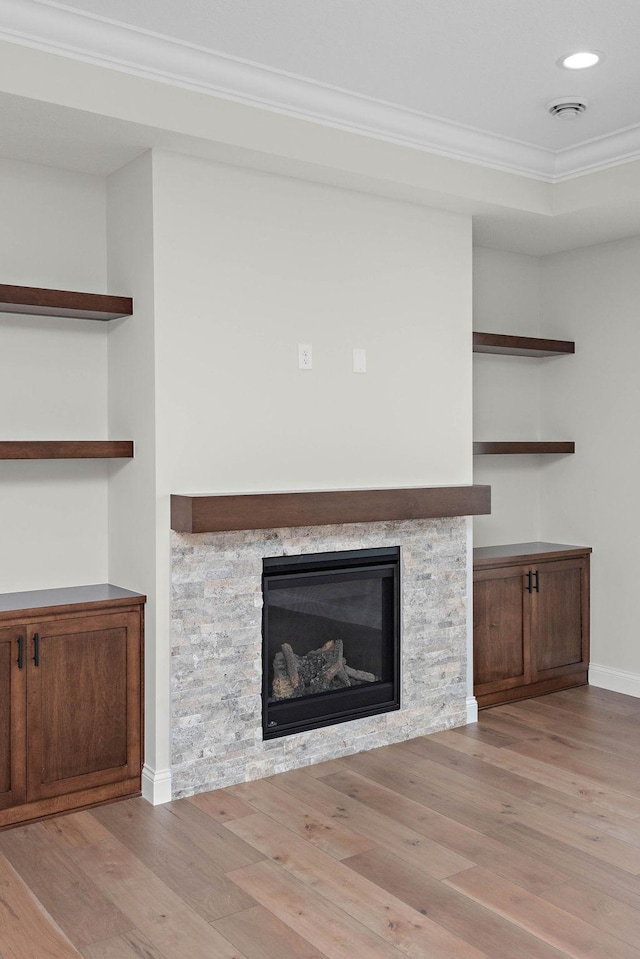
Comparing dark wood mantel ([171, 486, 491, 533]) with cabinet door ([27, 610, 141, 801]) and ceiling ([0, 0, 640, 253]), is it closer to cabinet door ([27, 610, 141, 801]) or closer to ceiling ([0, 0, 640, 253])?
cabinet door ([27, 610, 141, 801])

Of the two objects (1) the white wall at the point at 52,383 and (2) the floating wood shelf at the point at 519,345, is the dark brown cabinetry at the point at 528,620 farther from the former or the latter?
(1) the white wall at the point at 52,383

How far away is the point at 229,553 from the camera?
3.50 metres

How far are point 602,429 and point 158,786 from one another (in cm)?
315

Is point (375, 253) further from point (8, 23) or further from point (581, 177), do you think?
point (8, 23)

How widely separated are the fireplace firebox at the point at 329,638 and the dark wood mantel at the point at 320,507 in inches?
9.0

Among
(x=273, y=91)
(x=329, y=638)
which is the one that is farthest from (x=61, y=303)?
(x=329, y=638)

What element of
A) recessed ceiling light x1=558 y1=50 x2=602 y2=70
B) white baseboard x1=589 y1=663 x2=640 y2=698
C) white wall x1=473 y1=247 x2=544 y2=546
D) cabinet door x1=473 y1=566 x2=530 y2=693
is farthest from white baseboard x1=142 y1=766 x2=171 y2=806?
recessed ceiling light x1=558 y1=50 x2=602 y2=70

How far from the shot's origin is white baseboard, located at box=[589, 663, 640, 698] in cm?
484

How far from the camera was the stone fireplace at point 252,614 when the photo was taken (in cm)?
339

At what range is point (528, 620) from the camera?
472 centimetres

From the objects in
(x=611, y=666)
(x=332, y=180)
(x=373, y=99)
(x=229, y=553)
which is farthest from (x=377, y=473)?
(x=611, y=666)

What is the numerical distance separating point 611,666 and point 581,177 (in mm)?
2657

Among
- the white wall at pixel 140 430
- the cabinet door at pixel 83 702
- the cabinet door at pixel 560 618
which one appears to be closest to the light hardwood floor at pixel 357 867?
the cabinet door at pixel 83 702

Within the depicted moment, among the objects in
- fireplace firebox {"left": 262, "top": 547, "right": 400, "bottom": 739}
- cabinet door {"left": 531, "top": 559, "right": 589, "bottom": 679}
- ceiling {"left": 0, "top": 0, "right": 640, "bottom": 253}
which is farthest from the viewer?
cabinet door {"left": 531, "top": 559, "right": 589, "bottom": 679}
